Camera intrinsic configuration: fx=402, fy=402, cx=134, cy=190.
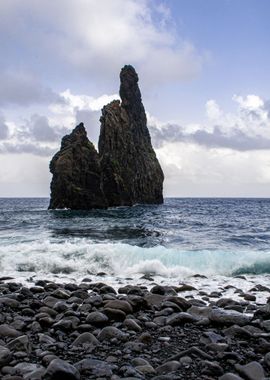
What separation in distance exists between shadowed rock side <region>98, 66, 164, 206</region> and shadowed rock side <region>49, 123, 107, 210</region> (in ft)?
23.8

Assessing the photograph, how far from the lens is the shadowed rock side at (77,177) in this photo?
74.8 meters

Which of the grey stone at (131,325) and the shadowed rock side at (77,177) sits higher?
the shadowed rock side at (77,177)

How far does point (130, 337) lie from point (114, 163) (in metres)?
81.7

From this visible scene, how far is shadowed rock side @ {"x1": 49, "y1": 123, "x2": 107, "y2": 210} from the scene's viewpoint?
74812 millimetres

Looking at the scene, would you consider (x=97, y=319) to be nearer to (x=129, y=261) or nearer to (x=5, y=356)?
(x=5, y=356)

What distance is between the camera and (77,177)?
2980 inches

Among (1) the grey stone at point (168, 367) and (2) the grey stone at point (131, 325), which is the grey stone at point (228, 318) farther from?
(1) the grey stone at point (168, 367)

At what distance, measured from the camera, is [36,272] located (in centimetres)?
1491

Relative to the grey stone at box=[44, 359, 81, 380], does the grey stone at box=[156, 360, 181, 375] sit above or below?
below

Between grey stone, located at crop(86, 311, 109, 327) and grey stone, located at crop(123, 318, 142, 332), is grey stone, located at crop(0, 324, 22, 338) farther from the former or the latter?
grey stone, located at crop(123, 318, 142, 332)

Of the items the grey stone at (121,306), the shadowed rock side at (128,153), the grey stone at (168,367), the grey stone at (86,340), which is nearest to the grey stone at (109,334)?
the grey stone at (86,340)

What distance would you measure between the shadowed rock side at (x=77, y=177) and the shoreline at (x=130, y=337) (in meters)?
64.6

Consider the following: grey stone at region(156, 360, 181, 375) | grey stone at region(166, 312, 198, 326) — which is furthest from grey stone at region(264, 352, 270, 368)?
grey stone at region(166, 312, 198, 326)

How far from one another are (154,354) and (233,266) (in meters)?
9.66
